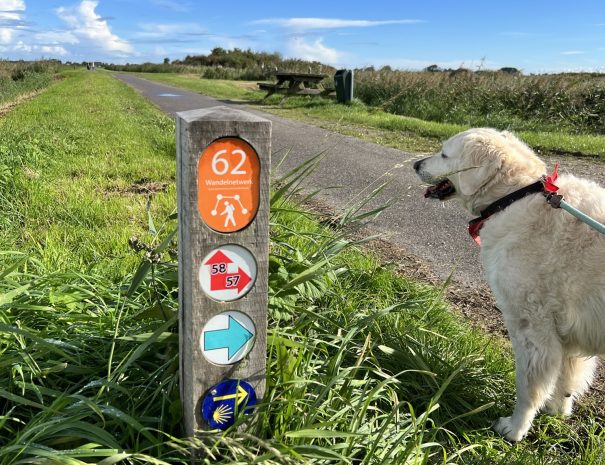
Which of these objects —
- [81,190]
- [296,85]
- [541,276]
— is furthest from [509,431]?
[296,85]

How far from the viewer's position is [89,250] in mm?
3492

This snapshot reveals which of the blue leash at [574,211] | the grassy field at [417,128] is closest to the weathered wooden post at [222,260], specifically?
the blue leash at [574,211]

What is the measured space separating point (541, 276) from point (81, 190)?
459cm

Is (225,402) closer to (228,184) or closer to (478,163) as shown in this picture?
(228,184)

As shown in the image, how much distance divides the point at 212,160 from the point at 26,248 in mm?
2531

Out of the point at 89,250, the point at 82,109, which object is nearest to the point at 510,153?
the point at 89,250

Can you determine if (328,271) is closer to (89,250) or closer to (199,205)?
(199,205)

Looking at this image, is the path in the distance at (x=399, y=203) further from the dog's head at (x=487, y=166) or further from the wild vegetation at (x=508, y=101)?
the wild vegetation at (x=508, y=101)

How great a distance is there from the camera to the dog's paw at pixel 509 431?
2307 mm

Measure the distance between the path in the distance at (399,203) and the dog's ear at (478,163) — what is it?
1.16 ft

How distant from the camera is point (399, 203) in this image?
5.96m

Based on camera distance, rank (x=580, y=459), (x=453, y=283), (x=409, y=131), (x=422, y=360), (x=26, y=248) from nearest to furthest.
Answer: (x=580, y=459), (x=422, y=360), (x=26, y=248), (x=453, y=283), (x=409, y=131)

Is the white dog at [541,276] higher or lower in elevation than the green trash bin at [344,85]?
lower

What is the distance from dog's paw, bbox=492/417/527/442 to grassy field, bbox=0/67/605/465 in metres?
0.07
